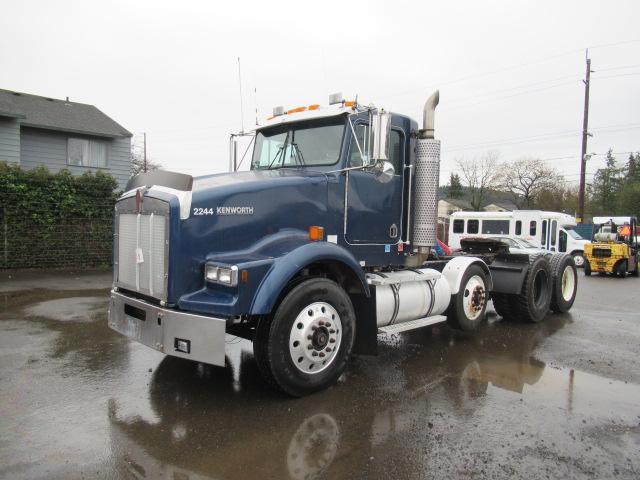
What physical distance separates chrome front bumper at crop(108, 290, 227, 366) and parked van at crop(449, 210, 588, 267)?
64.2 feet

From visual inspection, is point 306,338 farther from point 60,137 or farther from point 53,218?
point 60,137

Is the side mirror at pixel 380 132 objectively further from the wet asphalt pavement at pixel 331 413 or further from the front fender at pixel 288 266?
the wet asphalt pavement at pixel 331 413

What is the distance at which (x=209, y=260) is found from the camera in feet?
14.0

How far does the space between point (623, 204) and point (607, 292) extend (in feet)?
102

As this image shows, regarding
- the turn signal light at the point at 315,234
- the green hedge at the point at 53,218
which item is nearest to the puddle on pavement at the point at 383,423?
the turn signal light at the point at 315,234

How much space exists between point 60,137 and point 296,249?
18100mm

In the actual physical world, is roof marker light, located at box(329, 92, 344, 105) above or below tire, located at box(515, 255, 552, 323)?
above

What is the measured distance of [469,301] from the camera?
22.7ft

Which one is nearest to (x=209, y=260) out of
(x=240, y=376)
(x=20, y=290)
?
(x=240, y=376)

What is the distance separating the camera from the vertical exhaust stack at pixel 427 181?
6.08m

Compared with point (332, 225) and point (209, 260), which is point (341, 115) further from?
point (209, 260)

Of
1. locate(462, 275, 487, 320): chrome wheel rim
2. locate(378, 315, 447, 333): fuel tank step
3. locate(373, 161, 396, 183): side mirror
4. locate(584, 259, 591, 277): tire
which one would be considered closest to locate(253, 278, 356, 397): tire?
locate(378, 315, 447, 333): fuel tank step

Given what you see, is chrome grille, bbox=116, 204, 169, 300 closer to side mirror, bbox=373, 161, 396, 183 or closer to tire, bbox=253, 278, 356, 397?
tire, bbox=253, 278, 356, 397

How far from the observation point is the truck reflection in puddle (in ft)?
10.9
